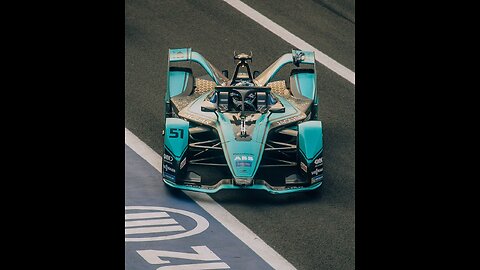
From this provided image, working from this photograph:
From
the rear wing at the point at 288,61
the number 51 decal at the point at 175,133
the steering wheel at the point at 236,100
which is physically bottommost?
the number 51 decal at the point at 175,133

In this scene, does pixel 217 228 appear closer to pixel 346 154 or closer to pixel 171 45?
pixel 346 154

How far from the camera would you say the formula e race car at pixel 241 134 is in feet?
80.4

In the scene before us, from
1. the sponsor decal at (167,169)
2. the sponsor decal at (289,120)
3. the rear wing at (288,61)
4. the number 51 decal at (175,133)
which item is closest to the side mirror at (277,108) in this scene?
the sponsor decal at (289,120)

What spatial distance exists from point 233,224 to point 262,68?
714 cm

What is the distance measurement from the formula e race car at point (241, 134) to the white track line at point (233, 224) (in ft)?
0.99

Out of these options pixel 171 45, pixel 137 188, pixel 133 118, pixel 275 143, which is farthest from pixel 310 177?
pixel 171 45

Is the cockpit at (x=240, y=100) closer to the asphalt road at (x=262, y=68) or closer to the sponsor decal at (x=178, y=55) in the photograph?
the asphalt road at (x=262, y=68)

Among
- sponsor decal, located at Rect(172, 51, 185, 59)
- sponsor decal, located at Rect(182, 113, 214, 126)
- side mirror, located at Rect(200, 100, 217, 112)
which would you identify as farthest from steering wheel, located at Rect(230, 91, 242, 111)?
sponsor decal, located at Rect(172, 51, 185, 59)

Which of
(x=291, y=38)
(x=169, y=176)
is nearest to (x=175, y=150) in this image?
(x=169, y=176)

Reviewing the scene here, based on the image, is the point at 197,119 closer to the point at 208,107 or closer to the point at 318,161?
the point at 208,107

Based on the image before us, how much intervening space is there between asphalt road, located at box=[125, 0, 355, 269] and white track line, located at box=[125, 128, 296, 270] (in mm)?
143

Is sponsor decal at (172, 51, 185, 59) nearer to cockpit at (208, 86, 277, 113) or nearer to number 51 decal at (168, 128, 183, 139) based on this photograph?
cockpit at (208, 86, 277, 113)

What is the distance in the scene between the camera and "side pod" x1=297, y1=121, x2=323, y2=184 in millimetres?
24625

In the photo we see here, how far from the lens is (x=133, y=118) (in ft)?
91.6
